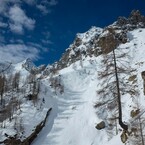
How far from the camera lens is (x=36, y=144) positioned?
34.9 metres

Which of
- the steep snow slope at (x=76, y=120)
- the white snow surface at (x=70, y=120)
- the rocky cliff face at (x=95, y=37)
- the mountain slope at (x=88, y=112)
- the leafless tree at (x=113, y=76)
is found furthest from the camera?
the rocky cliff face at (x=95, y=37)

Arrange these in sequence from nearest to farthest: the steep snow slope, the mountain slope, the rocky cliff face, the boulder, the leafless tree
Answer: the leafless tree < the mountain slope < the steep snow slope < the boulder < the rocky cliff face

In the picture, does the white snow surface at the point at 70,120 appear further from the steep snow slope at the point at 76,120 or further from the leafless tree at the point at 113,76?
the leafless tree at the point at 113,76

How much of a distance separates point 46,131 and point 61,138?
413 cm

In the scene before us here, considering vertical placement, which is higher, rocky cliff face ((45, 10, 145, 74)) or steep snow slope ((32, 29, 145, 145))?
rocky cliff face ((45, 10, 145, 74))

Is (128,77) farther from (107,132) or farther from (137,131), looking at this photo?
(137,131)

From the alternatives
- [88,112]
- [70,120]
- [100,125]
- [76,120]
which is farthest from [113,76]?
[70,120]

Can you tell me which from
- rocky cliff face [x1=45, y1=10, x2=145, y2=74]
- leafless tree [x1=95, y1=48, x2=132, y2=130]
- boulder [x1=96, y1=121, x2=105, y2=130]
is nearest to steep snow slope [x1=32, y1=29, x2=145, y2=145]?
boulder [x1=96, y1=121, x2=105, y2=130]

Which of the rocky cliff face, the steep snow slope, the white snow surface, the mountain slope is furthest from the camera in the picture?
the rocky cliff face

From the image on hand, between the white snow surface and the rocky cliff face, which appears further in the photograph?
the rocky cliff face

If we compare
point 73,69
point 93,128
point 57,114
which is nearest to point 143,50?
point 73,69

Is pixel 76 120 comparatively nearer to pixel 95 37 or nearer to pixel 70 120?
pixel 70 120

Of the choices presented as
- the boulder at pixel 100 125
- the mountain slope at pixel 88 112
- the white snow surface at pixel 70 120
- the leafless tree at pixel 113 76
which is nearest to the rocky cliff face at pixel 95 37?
the mountain slope at pixel 88 112

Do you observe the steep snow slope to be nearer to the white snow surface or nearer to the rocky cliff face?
the white snow surface
